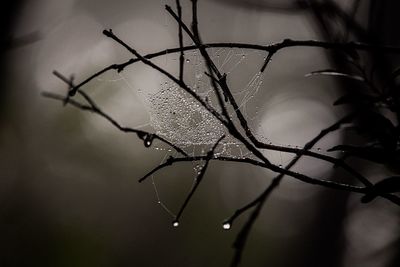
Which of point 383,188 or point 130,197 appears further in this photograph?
point 130,197

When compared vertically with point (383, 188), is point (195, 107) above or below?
above

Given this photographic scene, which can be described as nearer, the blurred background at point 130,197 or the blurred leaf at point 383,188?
the blurred leaf at point 383,188

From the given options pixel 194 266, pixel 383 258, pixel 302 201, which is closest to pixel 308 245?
pixel 302 201

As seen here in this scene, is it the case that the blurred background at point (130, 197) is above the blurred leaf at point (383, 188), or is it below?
above

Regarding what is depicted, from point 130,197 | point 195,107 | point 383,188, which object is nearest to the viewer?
point 383,188

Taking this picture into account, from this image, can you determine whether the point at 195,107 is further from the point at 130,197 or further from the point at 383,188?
the point at 130,197

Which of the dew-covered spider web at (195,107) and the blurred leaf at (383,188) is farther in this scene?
the dew-covered spider web at (195,107)

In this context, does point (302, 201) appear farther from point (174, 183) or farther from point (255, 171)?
point (174, 183)

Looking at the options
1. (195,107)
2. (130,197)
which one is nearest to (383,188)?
(195,107)
